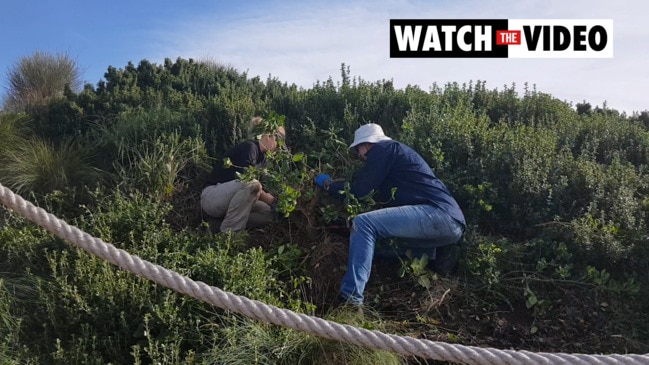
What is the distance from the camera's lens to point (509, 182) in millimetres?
6273

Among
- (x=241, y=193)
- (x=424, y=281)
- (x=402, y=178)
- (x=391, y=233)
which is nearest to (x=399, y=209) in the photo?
(x=391, y=233)

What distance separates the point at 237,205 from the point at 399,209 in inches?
59.4

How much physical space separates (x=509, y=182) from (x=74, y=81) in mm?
10791

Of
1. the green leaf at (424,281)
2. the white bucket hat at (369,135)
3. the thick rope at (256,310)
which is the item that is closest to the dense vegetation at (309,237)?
the green leaf at (424,281)

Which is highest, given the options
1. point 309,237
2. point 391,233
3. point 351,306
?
point 391,233

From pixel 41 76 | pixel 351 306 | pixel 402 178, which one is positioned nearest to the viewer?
pixel 351 306

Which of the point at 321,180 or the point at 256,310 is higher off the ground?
the point at 321,180

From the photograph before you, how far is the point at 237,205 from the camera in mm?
5727

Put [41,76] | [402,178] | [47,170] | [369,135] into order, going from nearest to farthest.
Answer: [402,178], [369,135], [47,170], [41,76]

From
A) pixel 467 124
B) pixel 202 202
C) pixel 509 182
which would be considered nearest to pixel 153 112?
pixel 202 202

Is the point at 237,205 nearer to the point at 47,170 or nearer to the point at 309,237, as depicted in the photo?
the point at 309,237

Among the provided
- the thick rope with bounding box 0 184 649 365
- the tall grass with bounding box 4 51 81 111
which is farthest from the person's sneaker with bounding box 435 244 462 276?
the tall grass with bounding box 4 51 81 111

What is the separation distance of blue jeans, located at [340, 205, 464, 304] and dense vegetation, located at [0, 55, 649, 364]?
0.21 meters

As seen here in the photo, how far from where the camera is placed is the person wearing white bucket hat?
4938mm
